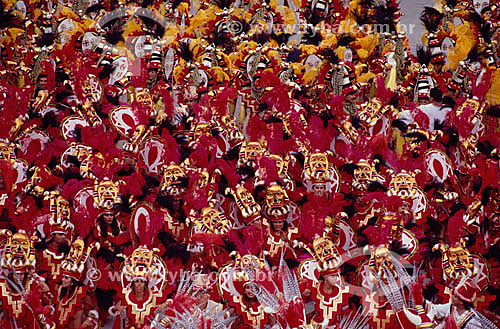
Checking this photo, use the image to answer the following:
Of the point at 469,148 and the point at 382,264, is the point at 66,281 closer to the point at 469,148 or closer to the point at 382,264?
the point at 382,264

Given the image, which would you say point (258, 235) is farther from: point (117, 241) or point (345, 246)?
point (117, 241)

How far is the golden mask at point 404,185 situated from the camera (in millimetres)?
1380

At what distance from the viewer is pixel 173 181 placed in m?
1.40

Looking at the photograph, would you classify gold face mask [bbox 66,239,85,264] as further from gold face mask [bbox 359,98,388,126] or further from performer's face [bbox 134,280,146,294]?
gold face mask [bbox 359,98,388,126]

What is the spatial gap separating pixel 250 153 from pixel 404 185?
0.38 meters

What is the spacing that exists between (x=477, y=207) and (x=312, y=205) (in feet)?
1.32

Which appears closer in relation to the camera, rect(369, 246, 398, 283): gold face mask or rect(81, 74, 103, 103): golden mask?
rect(369, 246, 398, 283): gold face mask

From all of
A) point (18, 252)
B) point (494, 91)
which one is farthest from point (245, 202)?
point (494, 91)

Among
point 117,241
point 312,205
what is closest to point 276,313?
point 312,205

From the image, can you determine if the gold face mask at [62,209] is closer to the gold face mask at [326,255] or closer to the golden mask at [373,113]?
the gold face mask at [326,255]

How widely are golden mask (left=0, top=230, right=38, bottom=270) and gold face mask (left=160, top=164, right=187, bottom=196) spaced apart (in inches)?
13.7

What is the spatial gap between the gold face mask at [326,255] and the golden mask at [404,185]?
20 centimetres

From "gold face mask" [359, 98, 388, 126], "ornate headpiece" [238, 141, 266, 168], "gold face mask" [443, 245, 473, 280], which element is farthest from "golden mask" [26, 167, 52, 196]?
"gold face mask" [443, 245, 473, 280]

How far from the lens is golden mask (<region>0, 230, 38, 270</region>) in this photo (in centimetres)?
136
